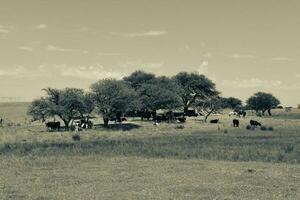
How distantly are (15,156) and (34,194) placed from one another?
16.0 metres

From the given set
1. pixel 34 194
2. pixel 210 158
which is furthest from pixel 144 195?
pixel 210 158

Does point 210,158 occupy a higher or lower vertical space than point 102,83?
lower

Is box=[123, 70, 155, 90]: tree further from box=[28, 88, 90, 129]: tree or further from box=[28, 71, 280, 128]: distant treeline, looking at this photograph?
box=[28, 88, 90, 129]: tree

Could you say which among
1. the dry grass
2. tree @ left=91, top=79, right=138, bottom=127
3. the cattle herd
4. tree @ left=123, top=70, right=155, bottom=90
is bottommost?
the dry grass

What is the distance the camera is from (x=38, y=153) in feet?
121

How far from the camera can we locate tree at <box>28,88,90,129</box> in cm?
7431

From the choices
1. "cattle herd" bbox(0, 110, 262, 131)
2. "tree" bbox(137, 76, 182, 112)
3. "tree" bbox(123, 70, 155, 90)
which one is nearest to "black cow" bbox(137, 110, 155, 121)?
"cattle herd" bbox(0, 110, 262, 131)

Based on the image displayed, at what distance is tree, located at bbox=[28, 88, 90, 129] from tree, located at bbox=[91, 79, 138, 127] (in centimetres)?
302

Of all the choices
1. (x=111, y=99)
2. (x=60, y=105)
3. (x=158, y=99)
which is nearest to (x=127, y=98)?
(x=111, y=99)

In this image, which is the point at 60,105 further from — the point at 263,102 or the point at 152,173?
the point at 263,102

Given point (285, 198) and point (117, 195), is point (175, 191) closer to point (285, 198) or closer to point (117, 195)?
point (117, 195)

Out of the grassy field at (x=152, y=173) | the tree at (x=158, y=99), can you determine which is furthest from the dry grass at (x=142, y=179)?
the tree at (x=158, y=99)

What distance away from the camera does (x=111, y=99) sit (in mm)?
79875

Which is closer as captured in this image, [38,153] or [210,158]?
[210,158]
